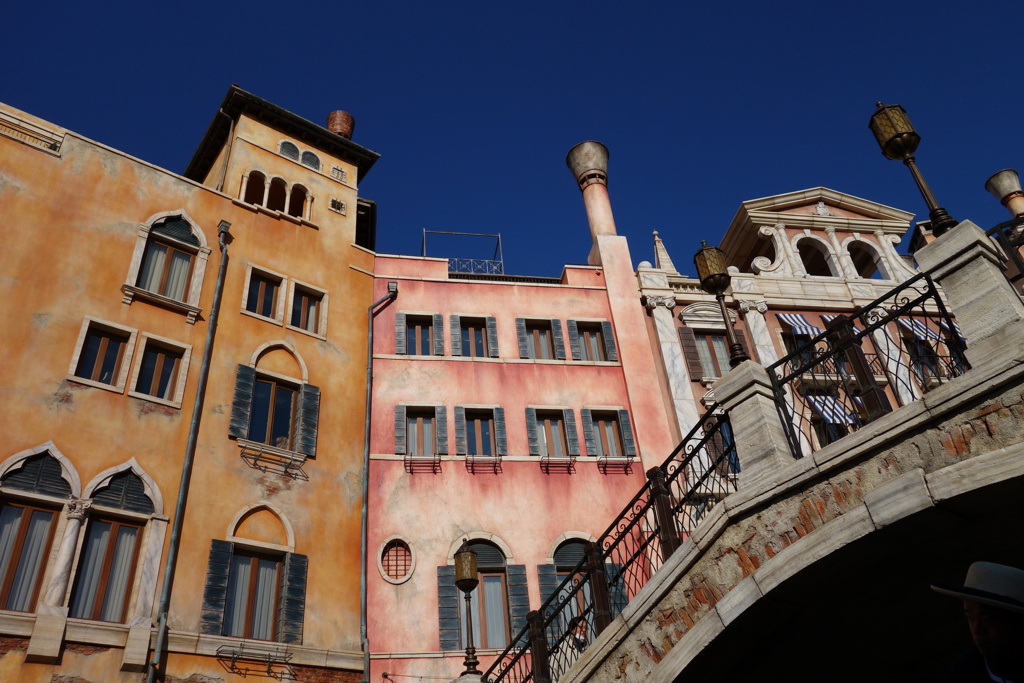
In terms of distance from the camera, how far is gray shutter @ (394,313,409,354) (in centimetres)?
1822

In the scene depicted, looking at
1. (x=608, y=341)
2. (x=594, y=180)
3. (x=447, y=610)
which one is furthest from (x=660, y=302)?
(x=447, y=610)

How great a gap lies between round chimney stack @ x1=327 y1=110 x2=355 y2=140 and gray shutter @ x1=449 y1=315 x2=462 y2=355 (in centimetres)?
801

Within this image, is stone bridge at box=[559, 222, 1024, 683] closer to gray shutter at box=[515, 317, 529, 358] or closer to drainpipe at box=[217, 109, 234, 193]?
gray shutter at box=[515, 317, 529, 358]

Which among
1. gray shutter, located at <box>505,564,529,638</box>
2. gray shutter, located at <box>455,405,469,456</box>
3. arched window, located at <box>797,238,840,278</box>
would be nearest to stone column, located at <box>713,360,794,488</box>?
gray shutter, located at <box>505,564,529,638</box>

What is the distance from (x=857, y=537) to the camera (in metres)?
6.45

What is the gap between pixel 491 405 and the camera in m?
17.8

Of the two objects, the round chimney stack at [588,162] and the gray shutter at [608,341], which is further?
the round chimney stack at [588,162]

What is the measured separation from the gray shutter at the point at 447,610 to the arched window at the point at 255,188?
9.70 m

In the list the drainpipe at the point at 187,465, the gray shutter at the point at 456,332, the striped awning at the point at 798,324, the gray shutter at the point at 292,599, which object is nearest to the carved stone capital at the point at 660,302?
the striped awning at the point at 798,324

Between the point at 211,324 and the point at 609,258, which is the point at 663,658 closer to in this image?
the point at 211,324

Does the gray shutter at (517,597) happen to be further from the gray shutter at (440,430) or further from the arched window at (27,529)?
the arched window at (27,529)

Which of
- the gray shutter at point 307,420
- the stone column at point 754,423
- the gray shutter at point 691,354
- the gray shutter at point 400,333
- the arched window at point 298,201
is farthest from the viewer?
the arched window at point 298,201

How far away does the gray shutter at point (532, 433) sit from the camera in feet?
57.1

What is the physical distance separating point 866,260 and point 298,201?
16.7 metres
